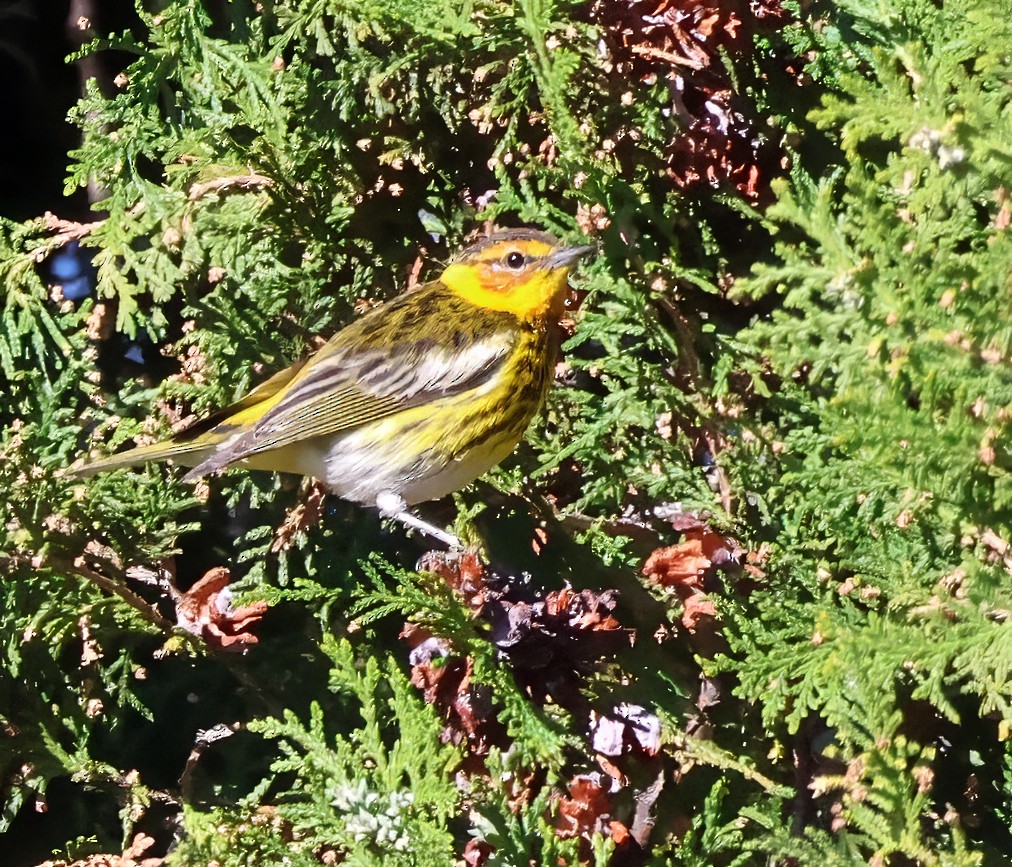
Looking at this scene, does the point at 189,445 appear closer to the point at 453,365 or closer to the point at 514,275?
the point at 453,365

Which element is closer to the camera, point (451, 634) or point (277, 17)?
point (451, 634)

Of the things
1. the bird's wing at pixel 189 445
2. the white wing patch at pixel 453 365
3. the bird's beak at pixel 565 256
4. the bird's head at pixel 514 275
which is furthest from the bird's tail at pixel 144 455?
the bird's beak at pixel 565 256

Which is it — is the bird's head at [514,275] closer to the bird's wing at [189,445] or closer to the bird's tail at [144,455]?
the bird's wing at [189,445]

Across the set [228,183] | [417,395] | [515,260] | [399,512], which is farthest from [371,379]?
[228,183]

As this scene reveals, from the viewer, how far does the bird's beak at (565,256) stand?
203 cm

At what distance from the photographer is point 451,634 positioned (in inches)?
72.0

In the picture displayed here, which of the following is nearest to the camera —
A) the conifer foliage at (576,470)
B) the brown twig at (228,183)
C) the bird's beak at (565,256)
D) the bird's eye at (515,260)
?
the conifer foliage at (576,470)

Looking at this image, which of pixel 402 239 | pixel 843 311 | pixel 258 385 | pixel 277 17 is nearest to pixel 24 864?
pixel 258 385

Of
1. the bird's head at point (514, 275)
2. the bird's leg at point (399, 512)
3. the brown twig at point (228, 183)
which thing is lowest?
the bird's leg at point (399, 512)

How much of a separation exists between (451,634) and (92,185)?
1.61 meters

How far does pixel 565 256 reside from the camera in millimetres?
2117

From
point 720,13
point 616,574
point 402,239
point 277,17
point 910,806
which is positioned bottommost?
point 910,806

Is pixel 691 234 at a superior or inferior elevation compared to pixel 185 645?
Result: superior

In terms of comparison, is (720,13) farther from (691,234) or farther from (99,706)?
(99,706)
